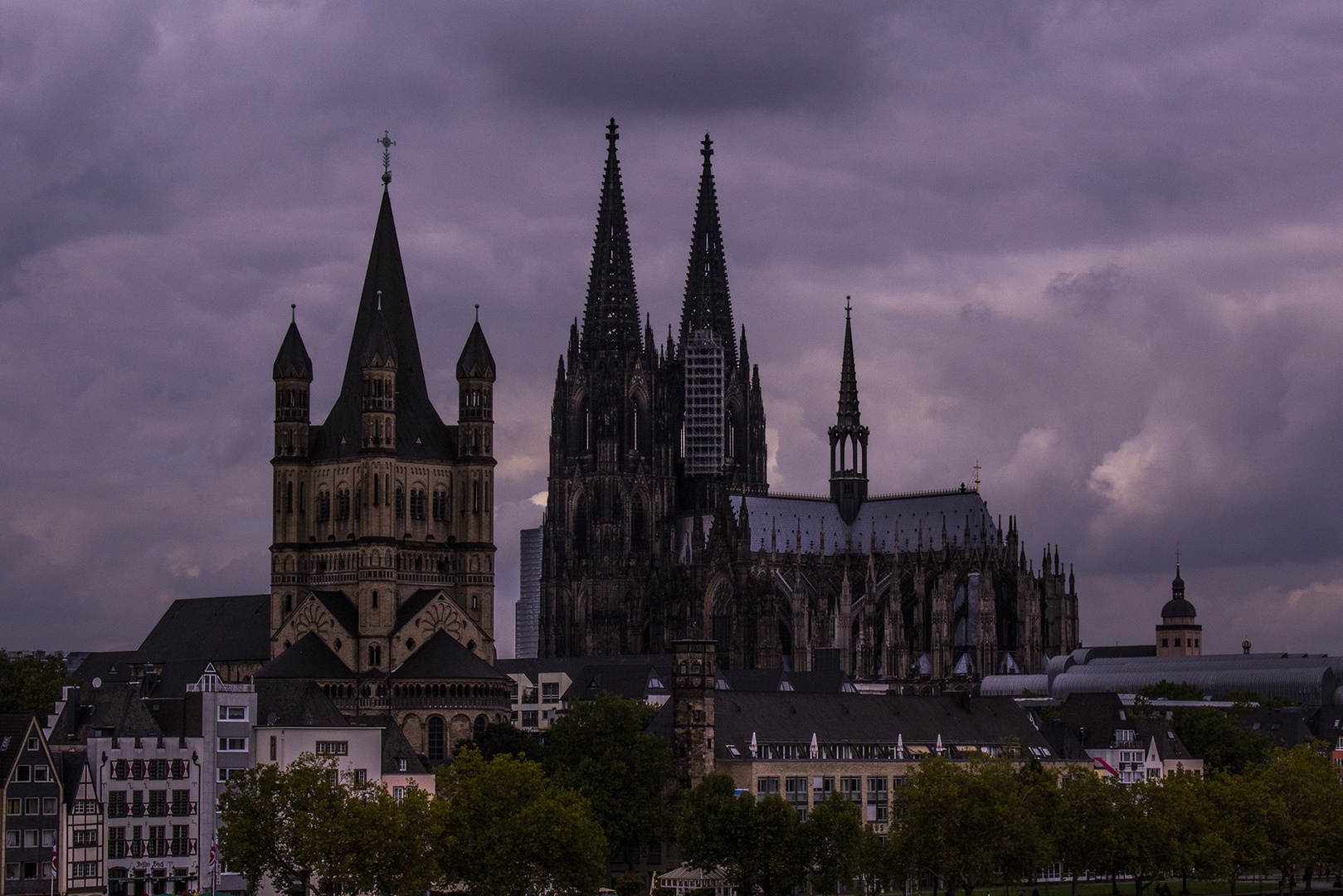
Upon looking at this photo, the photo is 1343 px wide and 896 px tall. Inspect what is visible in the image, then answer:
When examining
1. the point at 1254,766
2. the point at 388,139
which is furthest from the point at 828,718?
the point at 388,139

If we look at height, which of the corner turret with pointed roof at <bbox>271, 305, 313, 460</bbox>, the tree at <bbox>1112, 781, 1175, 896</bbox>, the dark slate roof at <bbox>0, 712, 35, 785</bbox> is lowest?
the tree at <bbox>1112, 781, 1175, 896</bbox>

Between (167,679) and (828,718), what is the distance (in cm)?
4881

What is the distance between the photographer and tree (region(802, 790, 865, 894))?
12606cm

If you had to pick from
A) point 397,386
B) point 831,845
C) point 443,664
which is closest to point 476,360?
point 397,386

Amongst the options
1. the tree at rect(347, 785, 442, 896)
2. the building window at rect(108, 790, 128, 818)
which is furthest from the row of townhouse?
the tree at rect(347, 785, 442, 896)

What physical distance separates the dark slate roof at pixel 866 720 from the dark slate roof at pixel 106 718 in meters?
34.4

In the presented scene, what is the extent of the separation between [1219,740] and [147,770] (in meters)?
88.9

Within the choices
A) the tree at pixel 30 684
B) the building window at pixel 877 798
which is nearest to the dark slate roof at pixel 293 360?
the tree at pixel 30 684

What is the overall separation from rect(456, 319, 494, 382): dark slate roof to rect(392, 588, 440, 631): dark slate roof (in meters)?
15.9

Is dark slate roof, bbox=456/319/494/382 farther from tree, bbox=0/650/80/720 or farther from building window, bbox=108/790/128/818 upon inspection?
building window, bbox=108/790/128/818

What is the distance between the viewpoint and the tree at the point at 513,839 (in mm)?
117500

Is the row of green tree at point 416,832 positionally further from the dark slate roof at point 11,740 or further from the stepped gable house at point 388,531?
the stepped gable house at point 388,531

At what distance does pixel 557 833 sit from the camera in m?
118

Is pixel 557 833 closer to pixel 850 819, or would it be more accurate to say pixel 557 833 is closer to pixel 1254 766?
pixel 850 819
